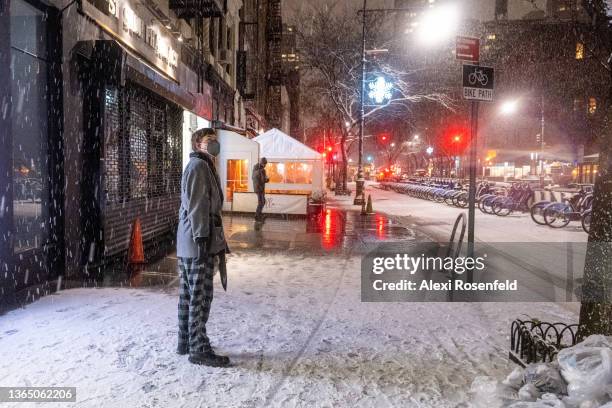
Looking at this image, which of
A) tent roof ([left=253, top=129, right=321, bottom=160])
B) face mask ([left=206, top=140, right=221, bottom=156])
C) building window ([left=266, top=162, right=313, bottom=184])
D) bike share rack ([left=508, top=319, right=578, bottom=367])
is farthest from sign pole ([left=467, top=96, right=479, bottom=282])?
building window ([left=266, top=162, right=313, bottom=184])

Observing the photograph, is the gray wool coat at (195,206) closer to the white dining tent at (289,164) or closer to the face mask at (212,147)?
the face mask at (212,147)

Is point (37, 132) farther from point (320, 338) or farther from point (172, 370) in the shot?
point (320, 338)

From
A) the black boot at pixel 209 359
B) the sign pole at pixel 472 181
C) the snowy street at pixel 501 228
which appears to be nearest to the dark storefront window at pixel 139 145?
the black boot at pixel 209 359

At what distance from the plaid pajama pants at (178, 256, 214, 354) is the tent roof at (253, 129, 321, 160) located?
58.6 ft

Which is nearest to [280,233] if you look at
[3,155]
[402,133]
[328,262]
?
[328,262]

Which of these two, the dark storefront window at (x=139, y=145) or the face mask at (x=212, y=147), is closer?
the face mask at (x=212, y=147)

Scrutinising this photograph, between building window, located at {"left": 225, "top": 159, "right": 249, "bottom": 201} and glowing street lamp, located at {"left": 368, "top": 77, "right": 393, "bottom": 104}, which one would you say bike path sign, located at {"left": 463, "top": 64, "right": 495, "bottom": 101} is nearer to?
building window, located at {"left": 225, "top": 159, "right": 249, "bottom": 201}

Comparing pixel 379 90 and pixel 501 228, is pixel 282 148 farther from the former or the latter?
pixel 501 228

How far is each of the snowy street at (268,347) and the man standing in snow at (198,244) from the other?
0.71 feet

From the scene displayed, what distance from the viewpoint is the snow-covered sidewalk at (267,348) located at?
12.2ft

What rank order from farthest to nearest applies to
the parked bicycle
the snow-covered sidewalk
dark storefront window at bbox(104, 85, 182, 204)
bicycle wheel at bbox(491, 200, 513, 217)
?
1. bicycle wheel at bbox(491, 200, 513, 217)
2. the parked bicycle
3. dark storefront window at bbox(104, 85, 182, 204)
4. the snow-covered sidewalk

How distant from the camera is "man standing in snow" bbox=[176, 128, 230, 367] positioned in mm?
4172

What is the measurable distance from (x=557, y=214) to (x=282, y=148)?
39.7 ft

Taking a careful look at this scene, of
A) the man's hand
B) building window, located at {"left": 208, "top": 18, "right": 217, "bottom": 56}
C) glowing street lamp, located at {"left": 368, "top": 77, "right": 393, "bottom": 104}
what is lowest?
the man's hand
